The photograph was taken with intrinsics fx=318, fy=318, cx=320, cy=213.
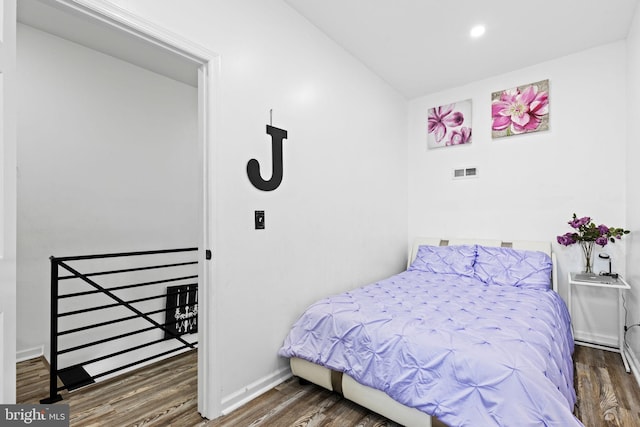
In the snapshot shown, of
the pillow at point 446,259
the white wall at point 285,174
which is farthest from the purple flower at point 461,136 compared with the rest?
the pillow at point 446,259

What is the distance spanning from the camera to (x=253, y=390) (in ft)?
6.72

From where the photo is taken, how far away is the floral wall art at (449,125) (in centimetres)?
357

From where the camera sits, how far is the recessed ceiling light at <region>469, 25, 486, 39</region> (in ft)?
8.48

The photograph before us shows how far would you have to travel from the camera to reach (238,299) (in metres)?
1.98

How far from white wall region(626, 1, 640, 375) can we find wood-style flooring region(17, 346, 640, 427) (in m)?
0.44

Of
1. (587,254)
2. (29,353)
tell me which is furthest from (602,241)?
(29,353)

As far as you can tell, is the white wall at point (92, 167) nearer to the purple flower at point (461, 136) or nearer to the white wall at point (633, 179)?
the purple flower at point (461, 136)

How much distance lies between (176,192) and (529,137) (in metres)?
3.77

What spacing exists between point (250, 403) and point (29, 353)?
2054 millimetres

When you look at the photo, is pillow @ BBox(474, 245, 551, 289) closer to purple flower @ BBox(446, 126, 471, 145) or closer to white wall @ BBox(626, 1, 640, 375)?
white wall @ BBox(626, 1, 640, 375)

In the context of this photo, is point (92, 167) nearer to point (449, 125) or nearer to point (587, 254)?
point (449, 125)

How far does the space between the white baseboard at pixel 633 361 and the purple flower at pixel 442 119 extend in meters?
2.53

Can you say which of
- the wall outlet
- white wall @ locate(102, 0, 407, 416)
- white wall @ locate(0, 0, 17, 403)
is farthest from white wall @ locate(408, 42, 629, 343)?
white wall @ locate(0, 0, 17, 403)

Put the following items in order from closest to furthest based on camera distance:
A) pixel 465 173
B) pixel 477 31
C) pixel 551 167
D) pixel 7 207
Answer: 1. pixel 7 207
2. pixel 477 31
3. pixel 551 167
4. pixel 465 173
